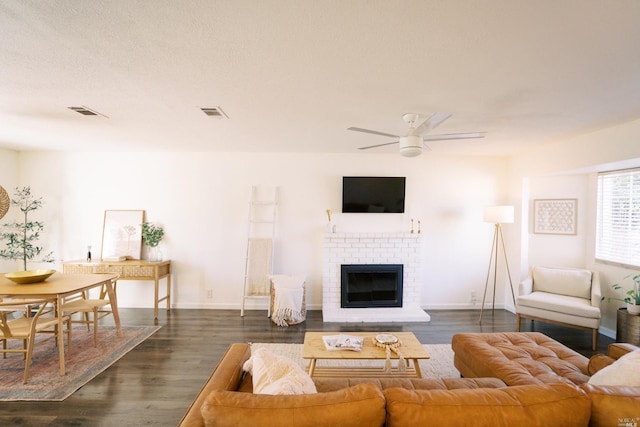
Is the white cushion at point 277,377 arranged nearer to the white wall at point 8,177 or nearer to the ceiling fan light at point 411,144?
the ceiling fan light at point 411,144

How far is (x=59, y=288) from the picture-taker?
2.91 m

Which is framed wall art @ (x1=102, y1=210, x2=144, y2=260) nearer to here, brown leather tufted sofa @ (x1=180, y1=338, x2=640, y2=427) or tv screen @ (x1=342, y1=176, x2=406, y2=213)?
tv screen @ (x1=342, y1=176, x2=406, y2=213)

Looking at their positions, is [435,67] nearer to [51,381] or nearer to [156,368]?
[156,368]

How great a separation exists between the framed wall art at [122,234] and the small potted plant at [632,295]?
21.4 ft

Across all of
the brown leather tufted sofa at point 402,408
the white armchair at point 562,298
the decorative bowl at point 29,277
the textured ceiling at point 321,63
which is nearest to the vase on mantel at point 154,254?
the decorative bowl at point 29,277

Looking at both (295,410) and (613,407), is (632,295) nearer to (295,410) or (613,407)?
(613,407)

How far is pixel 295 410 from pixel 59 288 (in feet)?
10.2

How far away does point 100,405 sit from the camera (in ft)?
7.64

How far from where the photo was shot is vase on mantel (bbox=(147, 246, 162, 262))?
15.0 feet

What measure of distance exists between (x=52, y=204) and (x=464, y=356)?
6.22m

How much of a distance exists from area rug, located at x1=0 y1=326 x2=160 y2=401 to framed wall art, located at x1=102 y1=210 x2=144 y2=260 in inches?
48.7

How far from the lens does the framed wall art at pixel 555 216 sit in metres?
4.22

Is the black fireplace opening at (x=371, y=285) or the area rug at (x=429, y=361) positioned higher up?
the black fireplace opening at (x=371, y=285)

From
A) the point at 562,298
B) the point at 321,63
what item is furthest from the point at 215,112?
the point at 562,298
